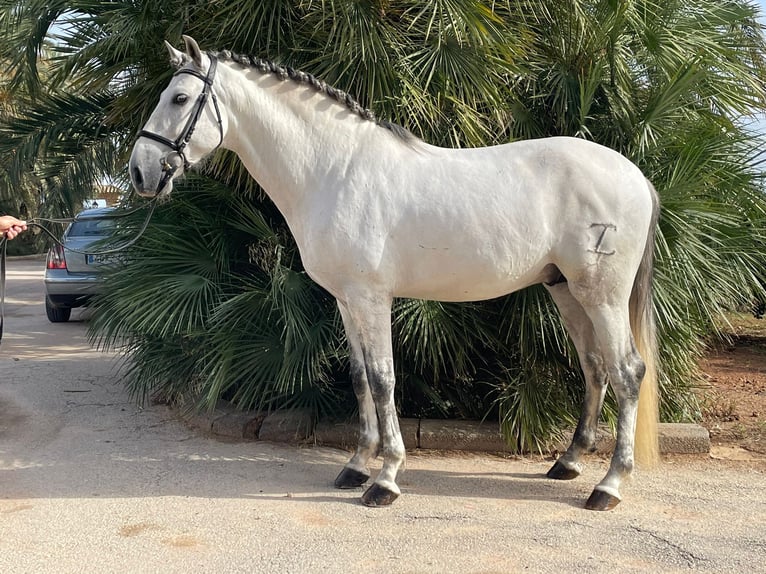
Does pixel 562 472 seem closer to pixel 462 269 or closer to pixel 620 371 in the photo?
pixel 620 371

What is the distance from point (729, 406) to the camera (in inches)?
223

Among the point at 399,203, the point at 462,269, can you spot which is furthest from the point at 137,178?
the point at 462,269

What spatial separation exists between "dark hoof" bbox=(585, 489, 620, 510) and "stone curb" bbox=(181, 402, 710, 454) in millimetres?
990

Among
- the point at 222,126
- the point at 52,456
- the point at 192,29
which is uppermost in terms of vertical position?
the point at 192,29

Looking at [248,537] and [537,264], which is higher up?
[537,264]

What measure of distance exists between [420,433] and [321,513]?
126 centimetres

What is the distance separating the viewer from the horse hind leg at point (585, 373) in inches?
160

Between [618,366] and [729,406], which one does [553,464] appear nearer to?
[618,366]

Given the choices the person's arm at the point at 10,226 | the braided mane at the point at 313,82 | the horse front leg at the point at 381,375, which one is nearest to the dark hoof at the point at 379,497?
the horse front leg at the point at 381,375

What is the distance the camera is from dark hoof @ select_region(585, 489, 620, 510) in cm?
360

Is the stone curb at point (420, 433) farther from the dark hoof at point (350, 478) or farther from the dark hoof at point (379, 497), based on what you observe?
the dark hoof at point (379, 497)

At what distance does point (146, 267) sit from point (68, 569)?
2648 mm

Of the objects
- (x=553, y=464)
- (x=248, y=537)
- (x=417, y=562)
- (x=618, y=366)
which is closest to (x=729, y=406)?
(x=553, y=464)

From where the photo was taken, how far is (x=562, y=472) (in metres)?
4.13
